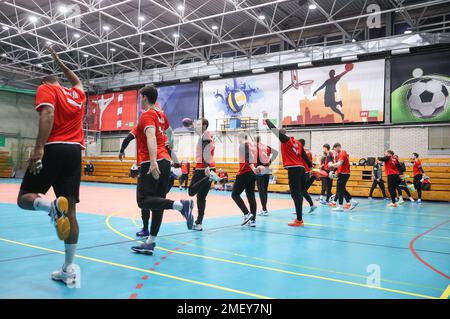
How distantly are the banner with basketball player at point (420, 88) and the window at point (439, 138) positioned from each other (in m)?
0.49

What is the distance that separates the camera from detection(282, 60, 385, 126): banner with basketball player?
18750mm

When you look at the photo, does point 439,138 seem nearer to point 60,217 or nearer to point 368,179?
point 368,179

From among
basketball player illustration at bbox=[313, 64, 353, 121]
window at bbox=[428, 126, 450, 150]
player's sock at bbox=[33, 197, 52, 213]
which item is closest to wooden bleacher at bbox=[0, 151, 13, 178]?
basketball player illustration at bbox=[313, 64, 353, 121]

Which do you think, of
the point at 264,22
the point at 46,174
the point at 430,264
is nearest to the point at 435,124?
the point at 264,22

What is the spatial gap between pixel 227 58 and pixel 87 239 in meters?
19.7

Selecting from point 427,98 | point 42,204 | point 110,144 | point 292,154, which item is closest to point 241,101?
Answer: point 427,98

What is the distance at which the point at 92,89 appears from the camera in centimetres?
2895

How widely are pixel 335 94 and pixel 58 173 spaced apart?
60.8ft

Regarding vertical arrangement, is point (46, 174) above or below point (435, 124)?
below

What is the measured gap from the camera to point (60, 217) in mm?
2857

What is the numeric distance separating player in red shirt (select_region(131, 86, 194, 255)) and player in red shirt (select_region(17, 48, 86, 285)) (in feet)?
3.17

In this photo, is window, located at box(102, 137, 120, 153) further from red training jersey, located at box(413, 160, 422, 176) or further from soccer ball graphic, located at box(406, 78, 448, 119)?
red training jersey, located at box(413, 160, 422, 176)

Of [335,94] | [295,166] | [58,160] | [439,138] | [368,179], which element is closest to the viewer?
[58,160]
